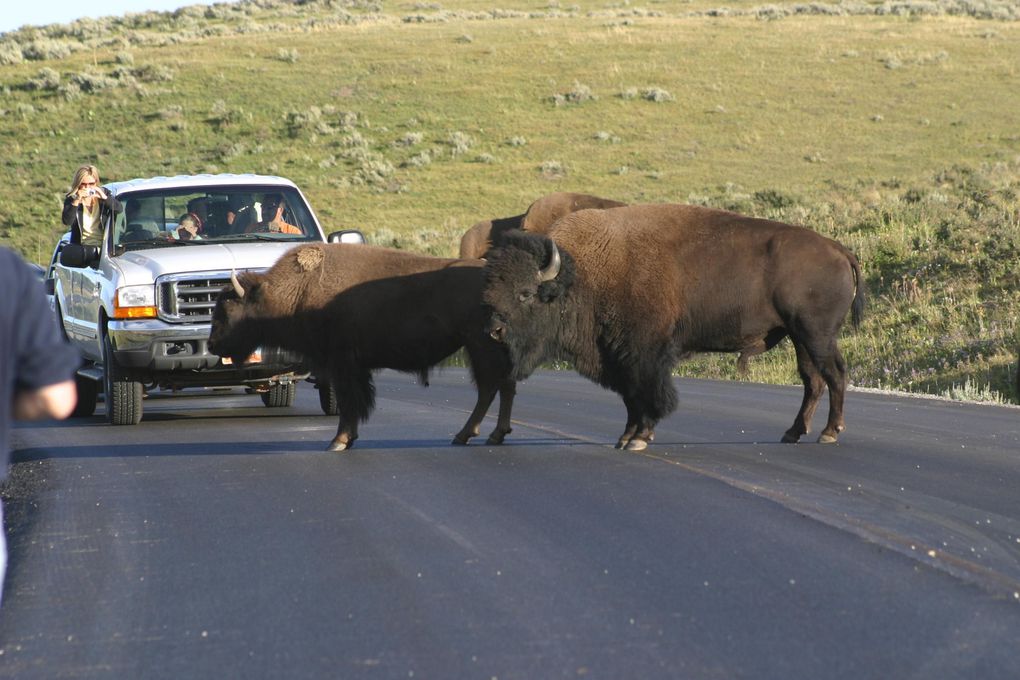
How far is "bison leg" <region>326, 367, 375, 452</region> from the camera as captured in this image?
11.3 m

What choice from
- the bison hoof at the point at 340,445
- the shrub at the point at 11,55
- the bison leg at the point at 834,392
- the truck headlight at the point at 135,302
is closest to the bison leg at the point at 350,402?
the bison hoof at the point at 340,445

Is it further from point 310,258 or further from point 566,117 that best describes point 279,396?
point 566,117

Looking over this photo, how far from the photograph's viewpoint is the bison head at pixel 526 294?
10.7 metres

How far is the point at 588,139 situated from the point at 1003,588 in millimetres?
54166

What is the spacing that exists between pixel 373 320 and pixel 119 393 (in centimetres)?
358

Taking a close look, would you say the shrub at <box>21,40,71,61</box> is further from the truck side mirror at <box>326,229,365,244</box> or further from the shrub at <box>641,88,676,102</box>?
the truck side mirror at <box>326,229,365,244</box>

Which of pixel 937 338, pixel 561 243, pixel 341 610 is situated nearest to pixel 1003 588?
pixel 341 610

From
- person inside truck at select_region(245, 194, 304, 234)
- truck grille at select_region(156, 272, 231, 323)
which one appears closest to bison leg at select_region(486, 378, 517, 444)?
truck grille at select_region(156, 272, 231, 323)

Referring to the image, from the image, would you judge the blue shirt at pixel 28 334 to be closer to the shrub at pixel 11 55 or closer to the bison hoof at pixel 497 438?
the bison hoof at pixel 497 438

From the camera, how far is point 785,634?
5582 mm

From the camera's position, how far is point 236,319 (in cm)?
1247

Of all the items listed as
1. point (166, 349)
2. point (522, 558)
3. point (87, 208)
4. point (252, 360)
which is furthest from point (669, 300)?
point (87, 208)

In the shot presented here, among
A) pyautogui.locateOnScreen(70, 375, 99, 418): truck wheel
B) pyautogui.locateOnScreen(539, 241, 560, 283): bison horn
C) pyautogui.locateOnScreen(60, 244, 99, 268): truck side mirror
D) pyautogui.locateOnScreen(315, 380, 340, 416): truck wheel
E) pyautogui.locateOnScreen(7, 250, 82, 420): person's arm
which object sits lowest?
pyautogui.locateOnScreen(70, 375, 99, 418): truck wheel

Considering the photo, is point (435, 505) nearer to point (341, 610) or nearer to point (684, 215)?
point (341, 610)
